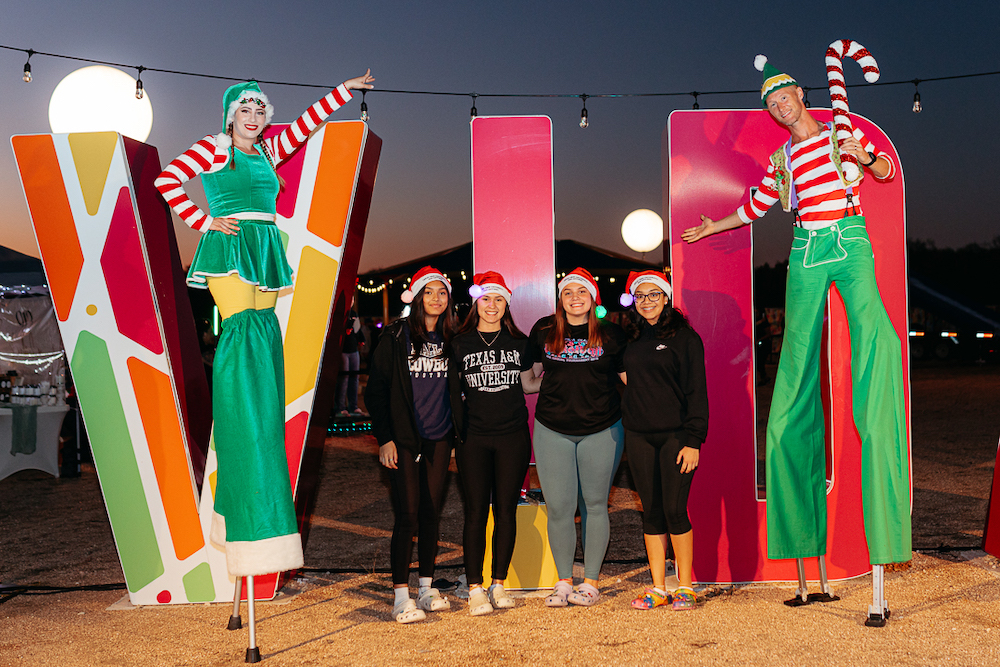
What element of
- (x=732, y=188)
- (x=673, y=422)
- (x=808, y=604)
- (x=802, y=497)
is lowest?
(x=808, y=604)

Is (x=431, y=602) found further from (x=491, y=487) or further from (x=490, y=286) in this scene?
(x=490, y=286)

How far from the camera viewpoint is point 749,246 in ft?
13.7

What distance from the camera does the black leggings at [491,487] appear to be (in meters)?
3.71

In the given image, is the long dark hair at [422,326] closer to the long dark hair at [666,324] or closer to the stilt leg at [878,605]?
the long dark hair at [666,324]

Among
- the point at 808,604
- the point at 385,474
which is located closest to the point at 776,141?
the point at 808,604

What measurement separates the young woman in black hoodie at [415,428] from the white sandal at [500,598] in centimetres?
23

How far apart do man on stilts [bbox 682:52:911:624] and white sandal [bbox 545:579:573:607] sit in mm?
1008

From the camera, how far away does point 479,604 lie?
12.1 ft

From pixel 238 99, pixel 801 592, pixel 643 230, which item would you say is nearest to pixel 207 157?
pixel 238 99

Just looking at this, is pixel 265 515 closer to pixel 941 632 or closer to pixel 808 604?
pixel 808 604

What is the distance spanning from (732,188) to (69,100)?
13.8ft

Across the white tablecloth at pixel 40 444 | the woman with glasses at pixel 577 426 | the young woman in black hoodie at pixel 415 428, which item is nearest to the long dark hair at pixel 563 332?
the woman with glasses at pixel 577 426

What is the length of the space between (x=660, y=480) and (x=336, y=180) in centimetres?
227

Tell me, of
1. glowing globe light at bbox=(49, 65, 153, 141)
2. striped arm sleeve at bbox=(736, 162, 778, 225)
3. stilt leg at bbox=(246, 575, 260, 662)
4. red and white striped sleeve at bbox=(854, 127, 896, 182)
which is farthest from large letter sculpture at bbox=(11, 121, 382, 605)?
red and white striped sleeve at bbox=(854, 127, 896, 182)
